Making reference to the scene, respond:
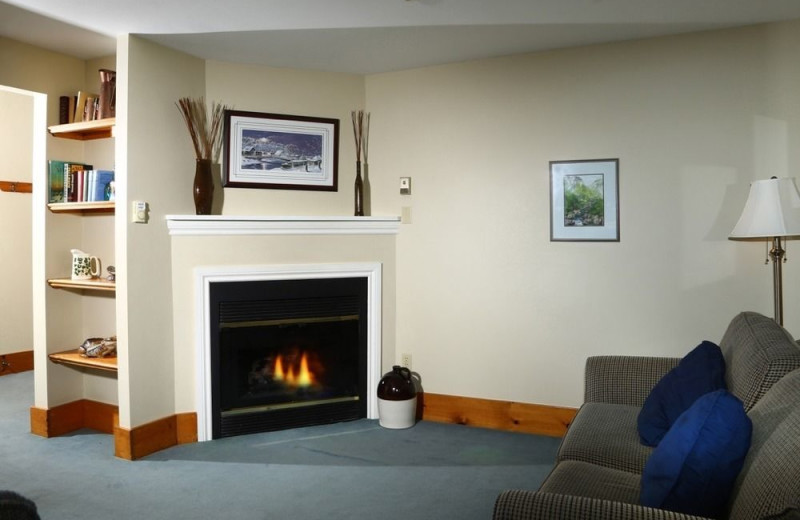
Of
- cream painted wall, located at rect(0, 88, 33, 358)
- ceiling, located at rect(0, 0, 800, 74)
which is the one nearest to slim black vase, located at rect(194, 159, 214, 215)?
ceiling, located at rect(0, 0, 800, 74)

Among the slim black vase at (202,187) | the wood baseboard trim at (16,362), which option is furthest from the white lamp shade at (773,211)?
the wood baseboard trim at (16,362)

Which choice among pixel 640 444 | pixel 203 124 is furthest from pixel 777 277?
pixel 203 124

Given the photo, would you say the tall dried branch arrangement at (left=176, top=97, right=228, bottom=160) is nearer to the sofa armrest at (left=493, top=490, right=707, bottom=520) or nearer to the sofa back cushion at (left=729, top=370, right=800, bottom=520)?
the sofa armrest at (left=493, top=490, right=707, bottom=520)

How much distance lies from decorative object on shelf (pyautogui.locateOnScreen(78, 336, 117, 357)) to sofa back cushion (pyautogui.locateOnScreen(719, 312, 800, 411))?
10.5 feet

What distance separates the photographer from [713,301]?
363 centimetres

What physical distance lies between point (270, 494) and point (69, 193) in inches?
87.1

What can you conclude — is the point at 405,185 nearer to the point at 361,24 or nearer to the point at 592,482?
the point at 361,24

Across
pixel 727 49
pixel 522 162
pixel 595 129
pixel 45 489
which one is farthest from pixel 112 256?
pixel 727 49

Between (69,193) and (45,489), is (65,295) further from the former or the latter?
(45,489)

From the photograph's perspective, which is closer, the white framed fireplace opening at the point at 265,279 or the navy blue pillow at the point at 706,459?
the navy blue pillow at the point at 706,459

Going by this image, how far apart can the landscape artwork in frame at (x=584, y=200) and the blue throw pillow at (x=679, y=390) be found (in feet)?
4.59

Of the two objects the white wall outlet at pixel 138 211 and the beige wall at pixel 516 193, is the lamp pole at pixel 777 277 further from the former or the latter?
the white wall outlet at pixel 138 211

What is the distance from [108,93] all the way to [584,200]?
110 inches

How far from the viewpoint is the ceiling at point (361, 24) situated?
124 inches
